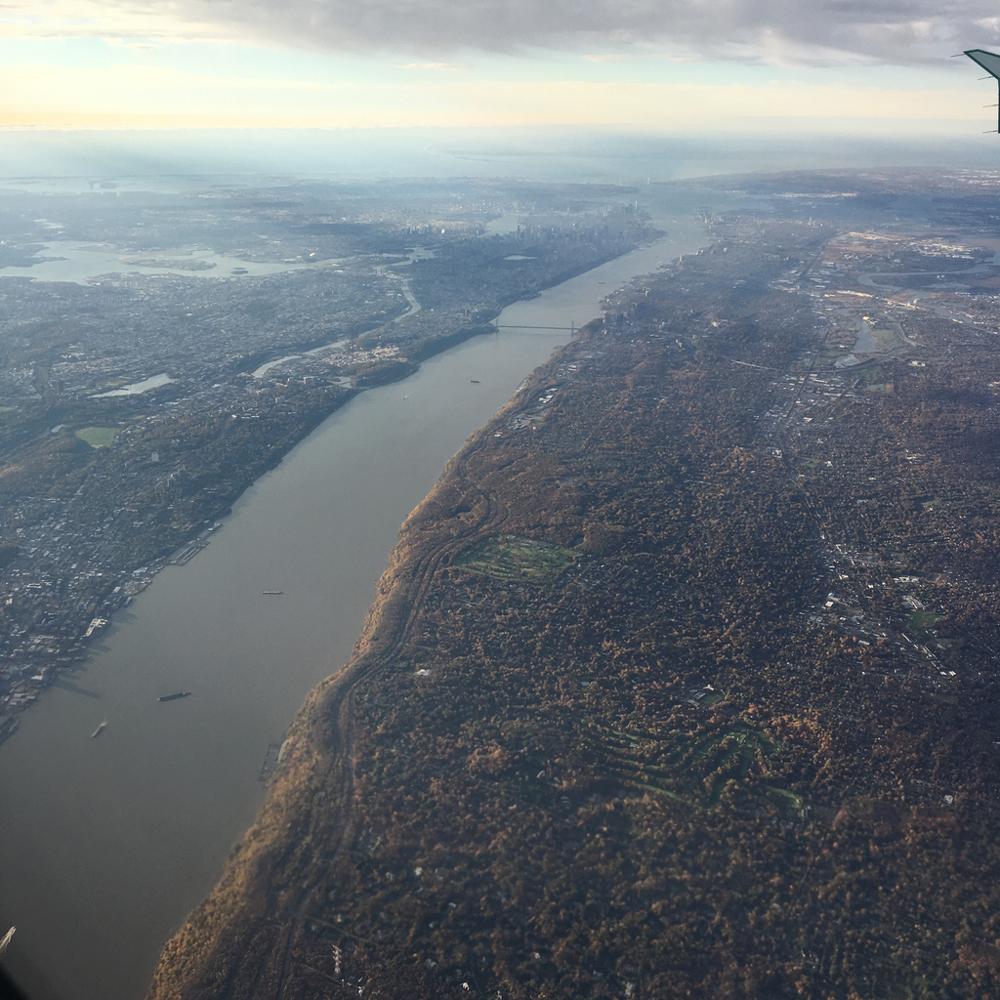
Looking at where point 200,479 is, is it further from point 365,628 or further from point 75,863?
point 75,863

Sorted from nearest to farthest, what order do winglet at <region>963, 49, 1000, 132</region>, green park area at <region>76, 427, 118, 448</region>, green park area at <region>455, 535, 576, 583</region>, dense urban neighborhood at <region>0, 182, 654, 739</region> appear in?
winglet at <region>963, 49, 1000, 132</region> → green park area at <region>455, 535, 576, 583</region> → dense urban neighborhood at <region>0, 182, 654, 739</region> → green park area at <region>76, 427, 118, 448</region>

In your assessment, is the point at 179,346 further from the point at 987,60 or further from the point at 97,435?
the point at 987,60

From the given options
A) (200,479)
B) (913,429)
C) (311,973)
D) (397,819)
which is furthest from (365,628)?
(913,429)

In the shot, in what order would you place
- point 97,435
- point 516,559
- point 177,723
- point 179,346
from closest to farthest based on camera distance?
point 177,723, point 516,559, point 97,435, point 179,346

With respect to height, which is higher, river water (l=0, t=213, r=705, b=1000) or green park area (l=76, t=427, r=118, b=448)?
green park area (l=76, t=427, r=118, b=448)

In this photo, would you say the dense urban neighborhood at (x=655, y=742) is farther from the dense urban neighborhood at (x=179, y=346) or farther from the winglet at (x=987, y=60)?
the winglet at (x=987, y=60)

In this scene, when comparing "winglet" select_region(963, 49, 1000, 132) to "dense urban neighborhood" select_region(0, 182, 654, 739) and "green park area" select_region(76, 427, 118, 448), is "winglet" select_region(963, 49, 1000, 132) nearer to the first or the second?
"dense urban neighborhood" select_region(0, 182, 654, 739)

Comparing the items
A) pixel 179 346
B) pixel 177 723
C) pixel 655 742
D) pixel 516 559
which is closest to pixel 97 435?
pixel 179 346

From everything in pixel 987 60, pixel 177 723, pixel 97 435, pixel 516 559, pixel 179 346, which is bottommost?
pixel 177 723

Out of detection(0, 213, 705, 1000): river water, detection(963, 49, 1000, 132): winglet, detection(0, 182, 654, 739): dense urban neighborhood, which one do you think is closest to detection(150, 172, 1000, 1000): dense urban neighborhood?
detection(0, 213, 705, 1000): river water
